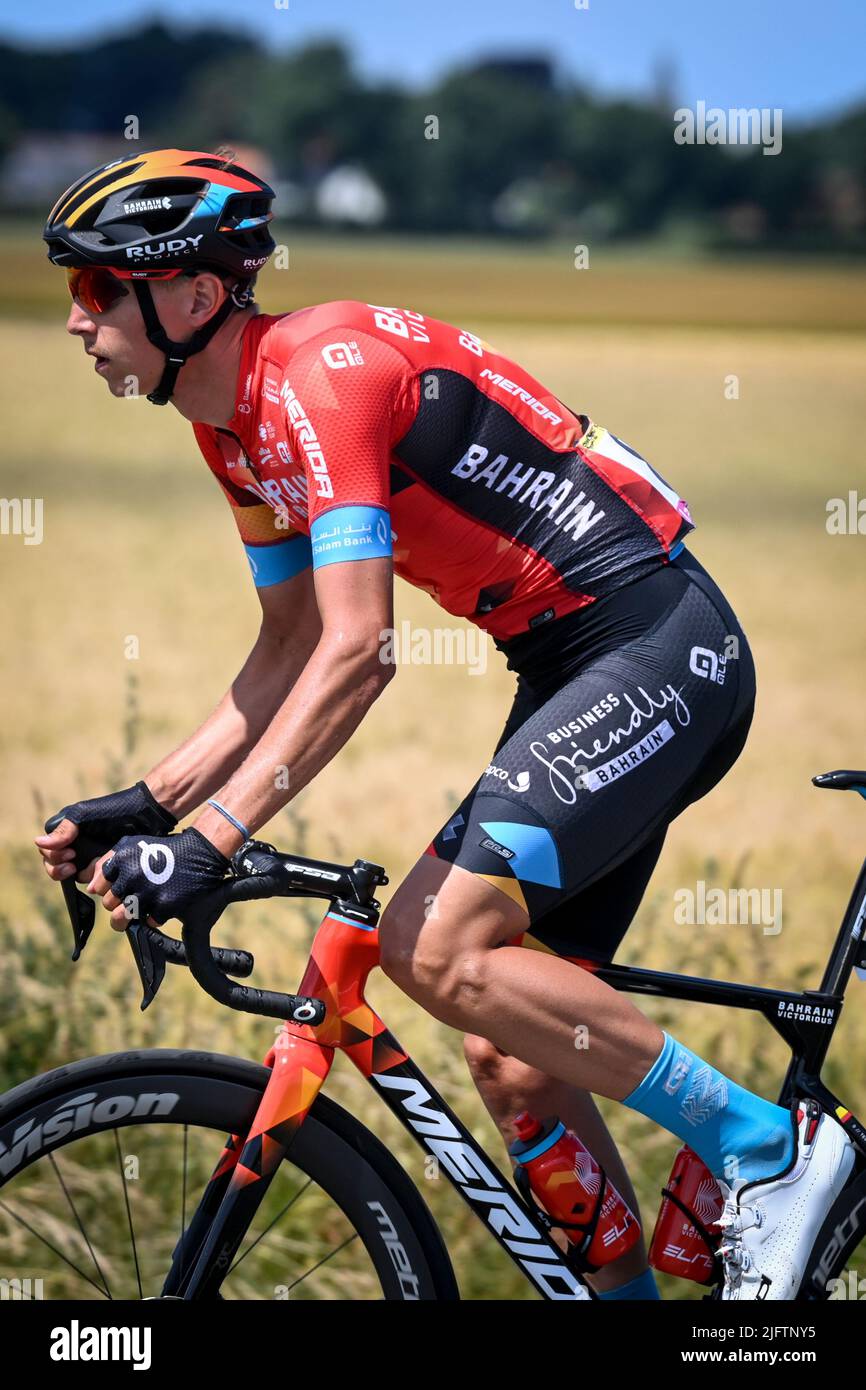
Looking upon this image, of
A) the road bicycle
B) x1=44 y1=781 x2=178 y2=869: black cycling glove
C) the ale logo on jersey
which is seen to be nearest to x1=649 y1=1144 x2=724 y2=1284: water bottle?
the road bicycle

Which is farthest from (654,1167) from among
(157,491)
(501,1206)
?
(157,491)

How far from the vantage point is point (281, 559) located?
316cm

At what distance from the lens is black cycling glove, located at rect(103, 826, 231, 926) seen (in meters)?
2.44

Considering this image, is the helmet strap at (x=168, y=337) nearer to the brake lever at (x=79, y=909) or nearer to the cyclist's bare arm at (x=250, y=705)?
the cyclist's bare arm at (x=250, y=705)

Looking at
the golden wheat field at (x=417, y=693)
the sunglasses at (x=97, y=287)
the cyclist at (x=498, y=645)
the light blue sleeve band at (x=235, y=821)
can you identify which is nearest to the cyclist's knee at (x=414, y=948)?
the cyclist at (x=498, y=645)

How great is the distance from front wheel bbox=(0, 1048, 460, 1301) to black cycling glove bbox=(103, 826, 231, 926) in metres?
0.37

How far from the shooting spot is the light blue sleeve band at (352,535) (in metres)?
2.56

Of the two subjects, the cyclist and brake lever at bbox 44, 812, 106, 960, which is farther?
brake lever at bbox 44, 812, 106, 960

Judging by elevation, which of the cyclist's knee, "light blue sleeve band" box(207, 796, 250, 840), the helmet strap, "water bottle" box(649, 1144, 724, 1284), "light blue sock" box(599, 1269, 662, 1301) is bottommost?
"light blue sock" box(599, 1269, 662, 1301)

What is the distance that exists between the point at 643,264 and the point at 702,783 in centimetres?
6545

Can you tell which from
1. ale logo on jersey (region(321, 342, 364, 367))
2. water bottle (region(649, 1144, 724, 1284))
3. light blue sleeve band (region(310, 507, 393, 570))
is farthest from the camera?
water bottle (region(649, 1144, 724, 1284))

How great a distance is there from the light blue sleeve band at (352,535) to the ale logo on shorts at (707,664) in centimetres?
65

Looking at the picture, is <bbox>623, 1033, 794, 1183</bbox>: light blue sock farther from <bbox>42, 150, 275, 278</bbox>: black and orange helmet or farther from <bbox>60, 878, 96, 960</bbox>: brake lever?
<bbox>42, 150, 275, 278</bbox>: black and orange helmet
